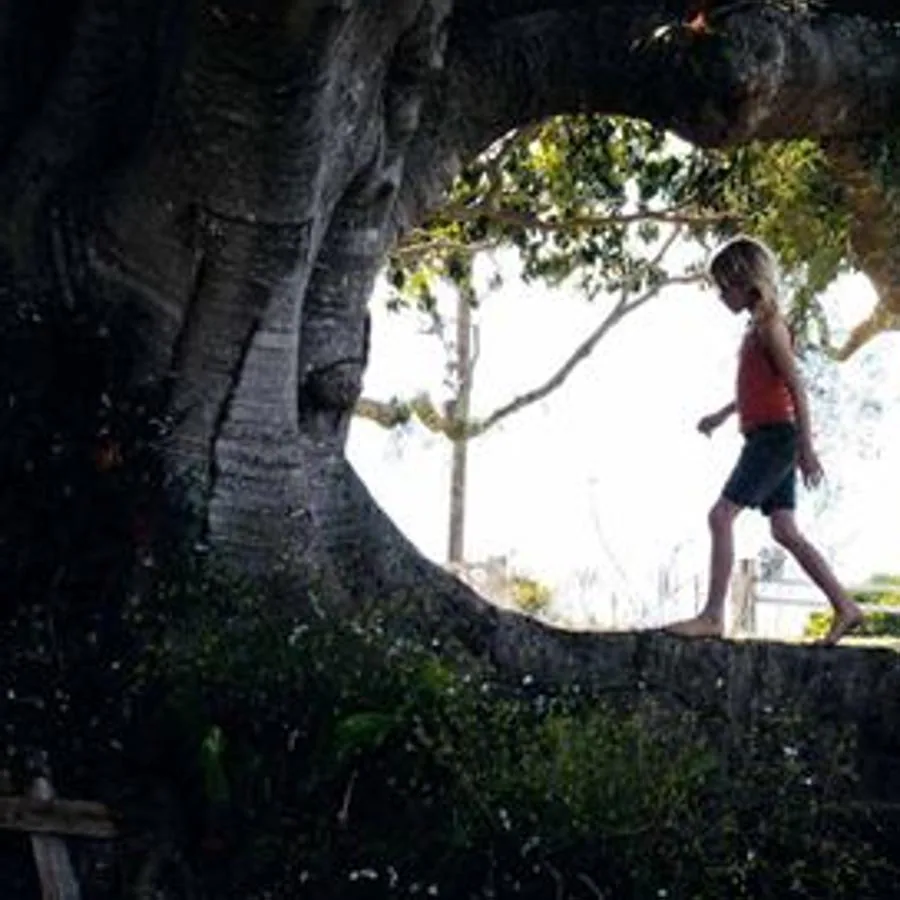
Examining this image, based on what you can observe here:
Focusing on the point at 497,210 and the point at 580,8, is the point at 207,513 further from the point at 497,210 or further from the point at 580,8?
the point at 497,210

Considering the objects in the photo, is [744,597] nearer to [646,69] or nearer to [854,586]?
[854,586]

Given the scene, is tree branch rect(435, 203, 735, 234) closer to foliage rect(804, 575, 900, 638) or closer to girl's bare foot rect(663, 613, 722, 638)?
foliage rect(804, 575, 900, 638)

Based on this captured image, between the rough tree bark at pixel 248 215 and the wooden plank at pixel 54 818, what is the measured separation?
1.31 meters

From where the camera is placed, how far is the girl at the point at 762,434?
26.6 ft

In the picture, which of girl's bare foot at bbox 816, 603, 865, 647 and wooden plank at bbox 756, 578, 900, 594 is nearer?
girl's bare foot at bbox 816, 603, 865, 647

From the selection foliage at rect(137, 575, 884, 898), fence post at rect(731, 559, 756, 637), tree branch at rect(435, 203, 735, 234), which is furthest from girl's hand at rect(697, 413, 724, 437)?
fence post at rect(731, 559, 756, 637)

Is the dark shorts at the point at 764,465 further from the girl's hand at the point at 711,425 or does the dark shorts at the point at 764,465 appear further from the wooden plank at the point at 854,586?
the wooden plank at the point at 854,586

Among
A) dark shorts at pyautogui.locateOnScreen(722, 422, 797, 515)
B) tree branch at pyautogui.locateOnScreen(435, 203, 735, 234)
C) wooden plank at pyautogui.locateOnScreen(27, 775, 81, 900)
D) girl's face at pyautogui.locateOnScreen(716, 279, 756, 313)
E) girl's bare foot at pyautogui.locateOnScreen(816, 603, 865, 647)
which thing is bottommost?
wooden plank at pyautogui.locateOnScreen(27, 775, 81, 900)

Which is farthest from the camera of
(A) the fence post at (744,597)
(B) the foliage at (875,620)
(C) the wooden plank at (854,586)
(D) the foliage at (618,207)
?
(C) the wooden plank at (854,586)

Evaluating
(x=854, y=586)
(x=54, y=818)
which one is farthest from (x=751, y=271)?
(x=854, y=586)

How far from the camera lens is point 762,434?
8250mm

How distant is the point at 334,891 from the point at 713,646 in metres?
2.16

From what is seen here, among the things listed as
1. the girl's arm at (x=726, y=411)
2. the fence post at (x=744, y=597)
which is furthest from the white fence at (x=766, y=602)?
the girl's arm at (x=726, y=411)

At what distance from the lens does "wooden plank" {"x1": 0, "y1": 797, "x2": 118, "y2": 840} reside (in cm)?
611
